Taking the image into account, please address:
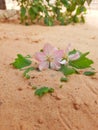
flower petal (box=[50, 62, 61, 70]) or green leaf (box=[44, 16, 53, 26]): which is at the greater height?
flower petal (box=[50, 62, 61, 70])

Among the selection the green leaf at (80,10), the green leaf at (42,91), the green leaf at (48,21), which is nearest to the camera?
the green leaf at (42,91)

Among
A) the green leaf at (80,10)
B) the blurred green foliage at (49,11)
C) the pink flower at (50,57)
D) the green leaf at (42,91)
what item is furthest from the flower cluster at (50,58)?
the green leaf at (80,10)

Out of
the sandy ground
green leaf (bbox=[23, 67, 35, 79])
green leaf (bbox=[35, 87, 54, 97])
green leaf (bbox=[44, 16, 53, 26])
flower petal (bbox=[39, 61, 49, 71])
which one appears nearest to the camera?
the sandy ground

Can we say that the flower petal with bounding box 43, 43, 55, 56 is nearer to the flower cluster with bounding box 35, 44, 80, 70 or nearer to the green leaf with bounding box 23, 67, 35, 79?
the flower cluster with bounding box 35, 44, 80, 70

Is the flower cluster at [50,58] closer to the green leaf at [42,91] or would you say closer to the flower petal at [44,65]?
the flower petal at [44,65]

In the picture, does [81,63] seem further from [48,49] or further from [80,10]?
[80,10]

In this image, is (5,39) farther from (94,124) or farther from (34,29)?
(94,124)

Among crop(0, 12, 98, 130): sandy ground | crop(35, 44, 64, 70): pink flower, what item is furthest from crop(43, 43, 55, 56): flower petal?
crop(0, 12, 98, 130): sandy ground

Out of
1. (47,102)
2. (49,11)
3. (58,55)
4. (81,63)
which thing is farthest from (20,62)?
(49,11)

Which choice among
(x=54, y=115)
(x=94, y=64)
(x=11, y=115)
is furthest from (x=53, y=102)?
(x=94, y=64)
